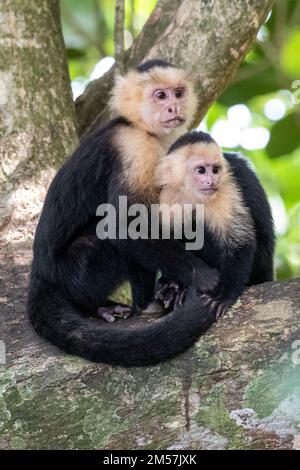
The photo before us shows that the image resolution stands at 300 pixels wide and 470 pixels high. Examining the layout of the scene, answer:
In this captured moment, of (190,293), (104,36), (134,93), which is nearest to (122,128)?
(134,93)

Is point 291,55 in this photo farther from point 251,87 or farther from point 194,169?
point 194,169

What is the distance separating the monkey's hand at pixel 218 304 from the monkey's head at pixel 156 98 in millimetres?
995

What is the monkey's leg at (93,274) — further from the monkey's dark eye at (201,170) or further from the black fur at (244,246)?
the monkey's dark eye at (201,170)

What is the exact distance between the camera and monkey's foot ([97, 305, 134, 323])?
10.9 feet

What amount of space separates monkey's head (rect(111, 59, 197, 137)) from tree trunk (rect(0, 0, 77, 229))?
509 mm

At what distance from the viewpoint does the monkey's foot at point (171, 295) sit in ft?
10.8

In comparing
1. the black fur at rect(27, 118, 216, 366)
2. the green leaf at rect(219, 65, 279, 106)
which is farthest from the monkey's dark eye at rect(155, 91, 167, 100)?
the green leaf at rect(219, 65, 279, 106)

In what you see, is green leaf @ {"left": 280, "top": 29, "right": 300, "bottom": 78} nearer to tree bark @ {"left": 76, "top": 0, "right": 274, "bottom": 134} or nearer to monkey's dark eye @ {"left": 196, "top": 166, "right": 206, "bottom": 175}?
tree bark @ {"left": 76, "top": 0, "right": 274, "bottom": 134}

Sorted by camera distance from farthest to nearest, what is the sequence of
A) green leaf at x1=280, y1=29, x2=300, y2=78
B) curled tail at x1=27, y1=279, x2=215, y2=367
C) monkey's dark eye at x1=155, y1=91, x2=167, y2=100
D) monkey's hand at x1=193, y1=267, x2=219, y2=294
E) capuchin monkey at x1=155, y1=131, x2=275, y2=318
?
1. green leaf at x1=280, y1=29, x2=300, y2=78
2. monkey's dark eye at x1=155, y1=91, x2=167, y2=100
3. capuchin monkey at x1=155, y1=131, x2=275, y2=318
4. monkey's hand at x1=193, y1=267, x2=219, y2=294
5. curled tail at x1=27, y1=279, x2=215, y2=367

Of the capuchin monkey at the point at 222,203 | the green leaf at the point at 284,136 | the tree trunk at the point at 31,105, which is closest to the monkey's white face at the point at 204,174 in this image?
the capuchin monkey at the point at 222,203

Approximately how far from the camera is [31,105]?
4.28 metres

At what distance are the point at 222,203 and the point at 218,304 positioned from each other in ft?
1.85

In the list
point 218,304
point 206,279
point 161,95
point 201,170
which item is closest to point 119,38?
point 161,95

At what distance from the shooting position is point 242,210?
11.0ft
